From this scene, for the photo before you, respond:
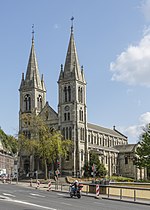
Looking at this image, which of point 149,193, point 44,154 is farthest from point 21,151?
point 149,193

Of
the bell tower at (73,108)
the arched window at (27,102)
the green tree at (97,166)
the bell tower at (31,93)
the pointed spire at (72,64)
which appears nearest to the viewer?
the green tree at (97,166)

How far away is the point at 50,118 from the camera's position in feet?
316

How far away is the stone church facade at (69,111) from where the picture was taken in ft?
295

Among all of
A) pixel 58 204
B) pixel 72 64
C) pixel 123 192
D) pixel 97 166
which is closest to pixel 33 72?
pixel 72 64

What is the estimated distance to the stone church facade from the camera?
A: 89812 millimetres

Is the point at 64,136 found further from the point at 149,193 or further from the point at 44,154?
the point at 149,193

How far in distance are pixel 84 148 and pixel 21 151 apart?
16.9m

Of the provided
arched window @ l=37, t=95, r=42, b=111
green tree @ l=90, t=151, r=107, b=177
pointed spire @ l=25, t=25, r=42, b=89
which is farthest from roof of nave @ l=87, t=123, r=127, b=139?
pointed spire @ l=25, t=25, r=42, b=89

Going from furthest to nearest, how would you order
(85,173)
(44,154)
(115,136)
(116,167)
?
(115,136) < (116,167) < (85,173) < (44,154)

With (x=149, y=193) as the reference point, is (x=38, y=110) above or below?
above

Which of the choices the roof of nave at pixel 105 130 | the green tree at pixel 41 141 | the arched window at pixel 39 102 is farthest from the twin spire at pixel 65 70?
the green tree at pixel 41 141

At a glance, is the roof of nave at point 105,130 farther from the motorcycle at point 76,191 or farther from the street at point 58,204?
the street at point 58,204

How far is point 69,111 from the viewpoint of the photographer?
9219cm

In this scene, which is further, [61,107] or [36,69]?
[36,69]
